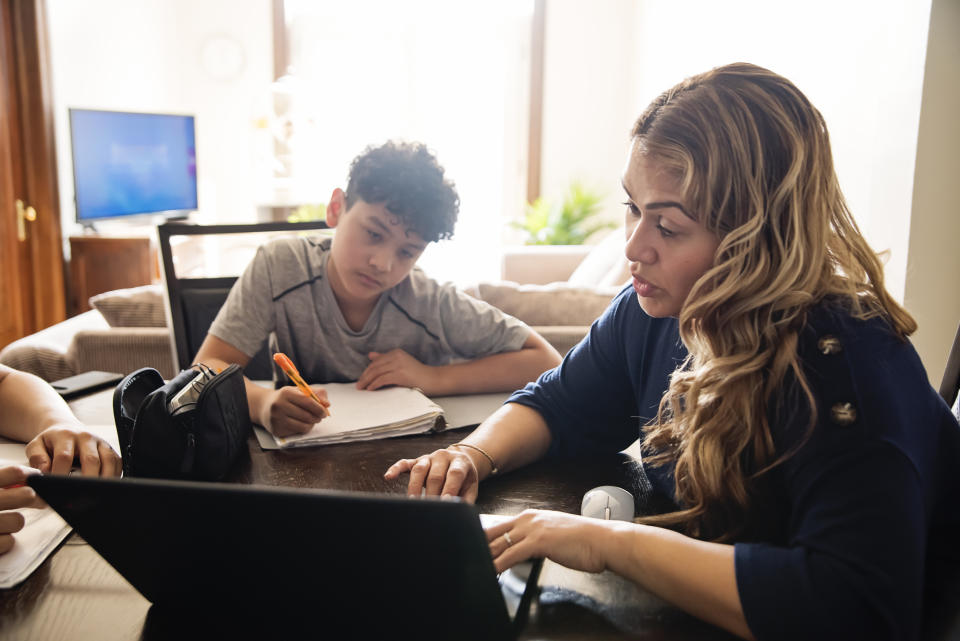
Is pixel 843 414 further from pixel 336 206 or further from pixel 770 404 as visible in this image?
pixel 336 206

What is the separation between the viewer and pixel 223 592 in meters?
0.61

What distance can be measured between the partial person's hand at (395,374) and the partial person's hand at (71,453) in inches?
20.7

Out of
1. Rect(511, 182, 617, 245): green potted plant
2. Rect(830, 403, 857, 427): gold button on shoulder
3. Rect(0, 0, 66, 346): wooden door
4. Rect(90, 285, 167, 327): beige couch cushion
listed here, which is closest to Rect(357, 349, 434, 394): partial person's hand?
Rect(830, 403, 857, 427): gold button on shoulder

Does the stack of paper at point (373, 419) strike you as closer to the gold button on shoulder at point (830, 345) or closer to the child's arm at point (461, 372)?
the child's arm at point (461, 372)

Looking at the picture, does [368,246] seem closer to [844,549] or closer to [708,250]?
[708,250]

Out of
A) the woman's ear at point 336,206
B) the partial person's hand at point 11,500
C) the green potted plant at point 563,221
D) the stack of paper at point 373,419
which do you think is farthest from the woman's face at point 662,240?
the green potted plant at point 563,221

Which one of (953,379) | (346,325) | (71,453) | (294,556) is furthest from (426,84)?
(294,556)

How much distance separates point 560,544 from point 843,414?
0.27m

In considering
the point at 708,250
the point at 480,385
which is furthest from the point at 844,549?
the point at 480,385

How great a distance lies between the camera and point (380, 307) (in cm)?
162

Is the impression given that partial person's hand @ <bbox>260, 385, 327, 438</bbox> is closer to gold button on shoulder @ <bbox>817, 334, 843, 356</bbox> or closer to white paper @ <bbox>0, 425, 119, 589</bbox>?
white paper @ <bbox>0, 425, 119, 589</bbox>

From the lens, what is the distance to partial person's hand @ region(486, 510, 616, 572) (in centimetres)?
71

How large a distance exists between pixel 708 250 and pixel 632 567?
12.4 inches

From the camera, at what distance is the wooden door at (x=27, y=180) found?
14.1 ft
